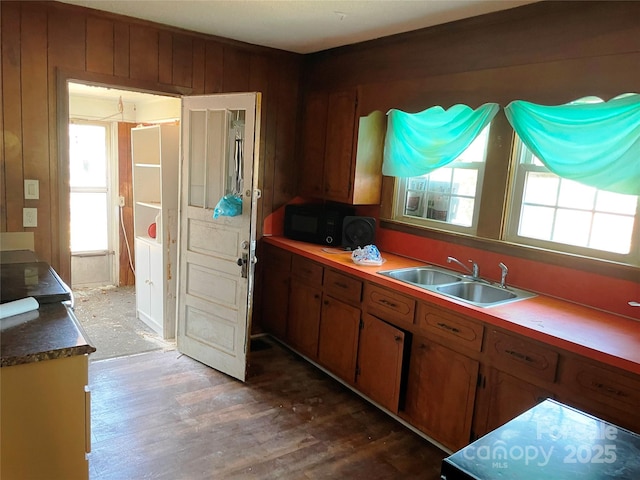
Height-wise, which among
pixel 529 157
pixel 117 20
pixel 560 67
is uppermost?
A: pixel 117 20

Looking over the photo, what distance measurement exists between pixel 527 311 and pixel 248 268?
175cm

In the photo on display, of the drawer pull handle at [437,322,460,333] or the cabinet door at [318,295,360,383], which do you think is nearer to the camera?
the drawer pull handle at [437,322,460,333]

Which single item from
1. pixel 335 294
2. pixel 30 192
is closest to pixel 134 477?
pixel 335 294

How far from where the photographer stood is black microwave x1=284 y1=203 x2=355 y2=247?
3.65 metres

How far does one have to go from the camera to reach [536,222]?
8.84 feet

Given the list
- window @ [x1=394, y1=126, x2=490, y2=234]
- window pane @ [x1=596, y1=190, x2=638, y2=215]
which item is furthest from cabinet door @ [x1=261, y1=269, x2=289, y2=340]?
window pane @ [x1=596, y1=190, x2=638, y2=215]

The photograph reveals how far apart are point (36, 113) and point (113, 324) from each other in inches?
79.2

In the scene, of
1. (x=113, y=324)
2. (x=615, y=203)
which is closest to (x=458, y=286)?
(x=615, y=203)

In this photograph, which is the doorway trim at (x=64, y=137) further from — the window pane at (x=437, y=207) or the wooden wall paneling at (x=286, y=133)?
the window pane at (x=437, y=207)

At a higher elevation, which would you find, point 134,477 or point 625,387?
point 625,387

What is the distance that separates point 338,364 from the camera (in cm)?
326

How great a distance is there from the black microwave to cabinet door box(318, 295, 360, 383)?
556 millimetres

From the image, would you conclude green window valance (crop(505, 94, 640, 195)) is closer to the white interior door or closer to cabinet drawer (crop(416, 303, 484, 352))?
cabinet drawer (crop(416, 303, 484, 352))

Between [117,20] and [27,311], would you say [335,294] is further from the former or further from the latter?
[117,20]
